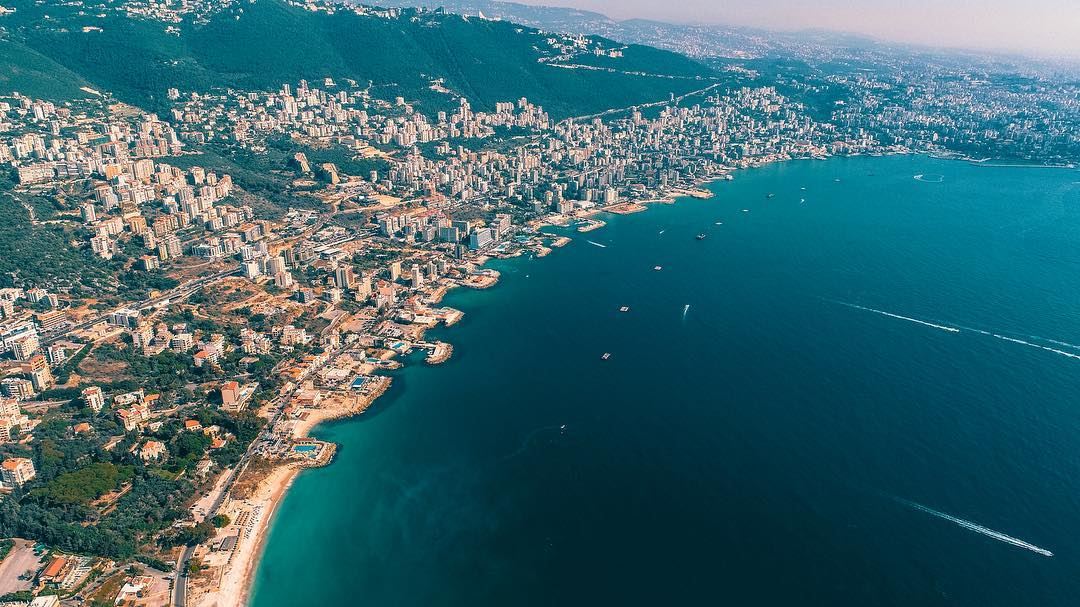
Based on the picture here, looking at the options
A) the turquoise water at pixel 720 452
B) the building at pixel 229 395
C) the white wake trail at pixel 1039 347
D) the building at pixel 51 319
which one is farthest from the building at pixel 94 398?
the white wake trail at pixel 1039 347

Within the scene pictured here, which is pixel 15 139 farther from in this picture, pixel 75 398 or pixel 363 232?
pixel 75 398

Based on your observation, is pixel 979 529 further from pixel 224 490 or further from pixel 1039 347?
pixel 224 490

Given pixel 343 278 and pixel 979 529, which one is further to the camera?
pixel 343 278

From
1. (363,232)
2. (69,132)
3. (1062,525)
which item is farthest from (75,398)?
(69,132)

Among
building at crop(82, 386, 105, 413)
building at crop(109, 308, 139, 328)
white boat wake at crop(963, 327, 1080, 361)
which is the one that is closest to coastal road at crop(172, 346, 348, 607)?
building at crop(82, 386, 105, 413)

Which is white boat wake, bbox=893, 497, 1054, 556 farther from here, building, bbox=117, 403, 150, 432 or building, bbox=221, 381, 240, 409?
building, bbox=117, 403, 150, 432

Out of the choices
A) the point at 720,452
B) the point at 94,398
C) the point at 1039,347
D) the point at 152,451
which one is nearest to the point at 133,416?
the point at 94,398
